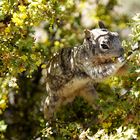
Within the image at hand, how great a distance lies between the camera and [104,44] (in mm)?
3053

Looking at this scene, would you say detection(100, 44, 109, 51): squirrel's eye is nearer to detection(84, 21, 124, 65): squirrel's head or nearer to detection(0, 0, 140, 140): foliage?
detection(84, 21, 124, 65): squirrel's head

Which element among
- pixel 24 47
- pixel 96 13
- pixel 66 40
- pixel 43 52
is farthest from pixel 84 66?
pixel 96 13

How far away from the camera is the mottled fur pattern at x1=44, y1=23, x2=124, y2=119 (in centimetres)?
303

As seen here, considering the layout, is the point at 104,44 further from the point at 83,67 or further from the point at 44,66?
the point at 44,66

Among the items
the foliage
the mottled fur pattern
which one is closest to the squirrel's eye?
the mottled fur pattern

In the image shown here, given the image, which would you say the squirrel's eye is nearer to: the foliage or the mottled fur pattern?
the mottled fur pattern

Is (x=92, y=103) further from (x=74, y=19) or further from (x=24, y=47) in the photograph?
(x=74, y=19)

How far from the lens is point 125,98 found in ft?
10.00

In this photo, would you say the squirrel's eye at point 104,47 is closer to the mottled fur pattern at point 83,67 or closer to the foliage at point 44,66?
the mottled fur pattern at point 83,67

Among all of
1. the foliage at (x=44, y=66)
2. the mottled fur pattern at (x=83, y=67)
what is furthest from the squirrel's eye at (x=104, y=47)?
the foliage at (x=44, y=66)

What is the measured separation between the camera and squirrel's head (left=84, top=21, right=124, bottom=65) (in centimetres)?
299

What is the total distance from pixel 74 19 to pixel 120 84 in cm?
112

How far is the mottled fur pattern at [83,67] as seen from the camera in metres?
3.03

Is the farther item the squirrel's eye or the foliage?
the squirrel's eye
